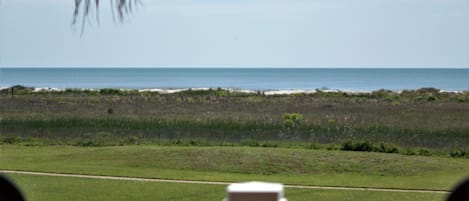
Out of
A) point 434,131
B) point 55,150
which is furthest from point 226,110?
point 55,150

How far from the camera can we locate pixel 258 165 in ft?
49.3

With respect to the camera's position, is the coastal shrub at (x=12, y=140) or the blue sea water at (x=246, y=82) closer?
the coastal shrub at (x=12, y=140)

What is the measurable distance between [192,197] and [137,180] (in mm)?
2333

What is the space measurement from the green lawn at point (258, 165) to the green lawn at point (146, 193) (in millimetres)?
1320

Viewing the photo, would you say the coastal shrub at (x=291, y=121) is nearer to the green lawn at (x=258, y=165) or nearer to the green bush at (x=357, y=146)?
the green bush at (x=357, y=146)

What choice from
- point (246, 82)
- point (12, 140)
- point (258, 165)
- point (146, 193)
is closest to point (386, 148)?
point (258, 165)

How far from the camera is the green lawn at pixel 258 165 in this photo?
44.8 ft

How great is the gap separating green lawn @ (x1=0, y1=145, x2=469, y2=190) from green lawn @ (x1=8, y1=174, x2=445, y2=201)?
132cm

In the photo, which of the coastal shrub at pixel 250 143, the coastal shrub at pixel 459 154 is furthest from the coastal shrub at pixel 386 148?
the coastal shrub at pixel 250 143

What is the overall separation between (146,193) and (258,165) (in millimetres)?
4311

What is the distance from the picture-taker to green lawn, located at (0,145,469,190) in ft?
44.8

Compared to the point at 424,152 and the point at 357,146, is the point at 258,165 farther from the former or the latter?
the point at 424,152

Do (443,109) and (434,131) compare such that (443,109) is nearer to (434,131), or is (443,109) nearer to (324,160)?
(434,131)

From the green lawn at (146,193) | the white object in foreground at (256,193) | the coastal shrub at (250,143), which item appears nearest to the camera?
the white object in foreground at (256,193)
